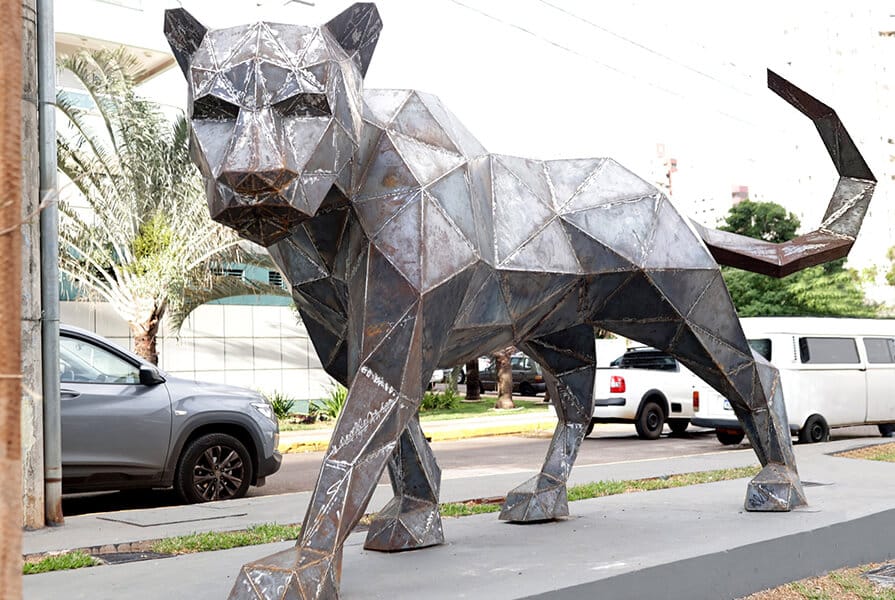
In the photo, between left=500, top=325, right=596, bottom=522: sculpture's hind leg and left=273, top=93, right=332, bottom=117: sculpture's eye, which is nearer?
left=273, top=93, right=332, bottom=117: sculpture's eye

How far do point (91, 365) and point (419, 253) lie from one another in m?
5.48

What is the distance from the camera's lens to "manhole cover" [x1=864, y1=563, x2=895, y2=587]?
5160mm

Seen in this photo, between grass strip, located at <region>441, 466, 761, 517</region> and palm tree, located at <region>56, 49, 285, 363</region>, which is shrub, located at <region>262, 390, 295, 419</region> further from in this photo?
grass strip, located at <region>441, 466, 761, 517</region>

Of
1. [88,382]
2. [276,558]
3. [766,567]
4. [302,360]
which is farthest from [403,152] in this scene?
[302,360]

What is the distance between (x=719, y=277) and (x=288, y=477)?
718 cm

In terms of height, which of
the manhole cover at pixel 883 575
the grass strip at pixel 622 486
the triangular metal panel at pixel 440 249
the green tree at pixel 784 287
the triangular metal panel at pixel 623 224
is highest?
the green tree at pixel 784 287

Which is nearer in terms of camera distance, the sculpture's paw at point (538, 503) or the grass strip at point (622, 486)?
the sculpture's paw at point (538, 503)

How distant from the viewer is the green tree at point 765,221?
3216 cm

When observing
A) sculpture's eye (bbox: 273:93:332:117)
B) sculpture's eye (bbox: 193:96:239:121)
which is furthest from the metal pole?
sculpture's eye (bbox: 273:93:332:117)

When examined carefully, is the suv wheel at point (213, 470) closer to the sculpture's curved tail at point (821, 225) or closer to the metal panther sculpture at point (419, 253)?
the metal panther sculpture at point (419, 253)

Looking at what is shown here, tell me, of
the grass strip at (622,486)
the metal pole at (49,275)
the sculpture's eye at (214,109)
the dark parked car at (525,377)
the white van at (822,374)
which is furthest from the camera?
the dark parked car at (525,377)

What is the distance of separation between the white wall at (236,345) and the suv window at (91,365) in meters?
10.4

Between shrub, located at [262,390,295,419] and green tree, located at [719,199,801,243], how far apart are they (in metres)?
17.1

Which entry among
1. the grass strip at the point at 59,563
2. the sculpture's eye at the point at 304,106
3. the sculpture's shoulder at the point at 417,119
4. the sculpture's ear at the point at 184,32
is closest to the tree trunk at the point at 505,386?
the grass strip at the point at 59,563
